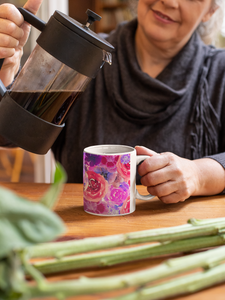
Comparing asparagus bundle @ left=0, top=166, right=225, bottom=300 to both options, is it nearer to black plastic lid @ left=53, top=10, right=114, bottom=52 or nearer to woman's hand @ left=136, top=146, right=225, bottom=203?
woman's hand @ left=136, top=146, right=225, bottom=203

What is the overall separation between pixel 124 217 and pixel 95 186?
8 cm

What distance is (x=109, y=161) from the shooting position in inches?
24.2

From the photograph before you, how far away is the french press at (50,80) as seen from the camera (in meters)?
0.58

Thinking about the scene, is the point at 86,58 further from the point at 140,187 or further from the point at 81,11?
the point at 81,11

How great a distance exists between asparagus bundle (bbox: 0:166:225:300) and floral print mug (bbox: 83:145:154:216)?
18 cm

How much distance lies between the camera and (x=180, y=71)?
1143 mm

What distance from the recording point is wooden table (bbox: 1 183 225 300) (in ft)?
1.48

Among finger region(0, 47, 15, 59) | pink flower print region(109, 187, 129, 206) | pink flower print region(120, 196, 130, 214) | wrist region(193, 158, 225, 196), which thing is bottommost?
pink flower print region(120, 196, 130, 214)

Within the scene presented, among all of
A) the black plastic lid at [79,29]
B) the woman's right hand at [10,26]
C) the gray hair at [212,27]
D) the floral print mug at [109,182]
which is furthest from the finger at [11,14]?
the gray hair at [212,27]

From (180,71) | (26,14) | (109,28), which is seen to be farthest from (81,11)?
(26,14)

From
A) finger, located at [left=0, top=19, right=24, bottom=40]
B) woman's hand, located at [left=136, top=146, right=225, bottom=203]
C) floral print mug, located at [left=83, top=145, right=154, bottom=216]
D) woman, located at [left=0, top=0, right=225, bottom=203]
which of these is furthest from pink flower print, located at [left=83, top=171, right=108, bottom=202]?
woman, located at [left=0, top=0, right=225, bottom=203]

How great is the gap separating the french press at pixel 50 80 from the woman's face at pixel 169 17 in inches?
17.4

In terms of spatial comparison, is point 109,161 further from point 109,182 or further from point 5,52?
point 5,52

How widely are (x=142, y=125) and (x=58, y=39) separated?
59 cm
